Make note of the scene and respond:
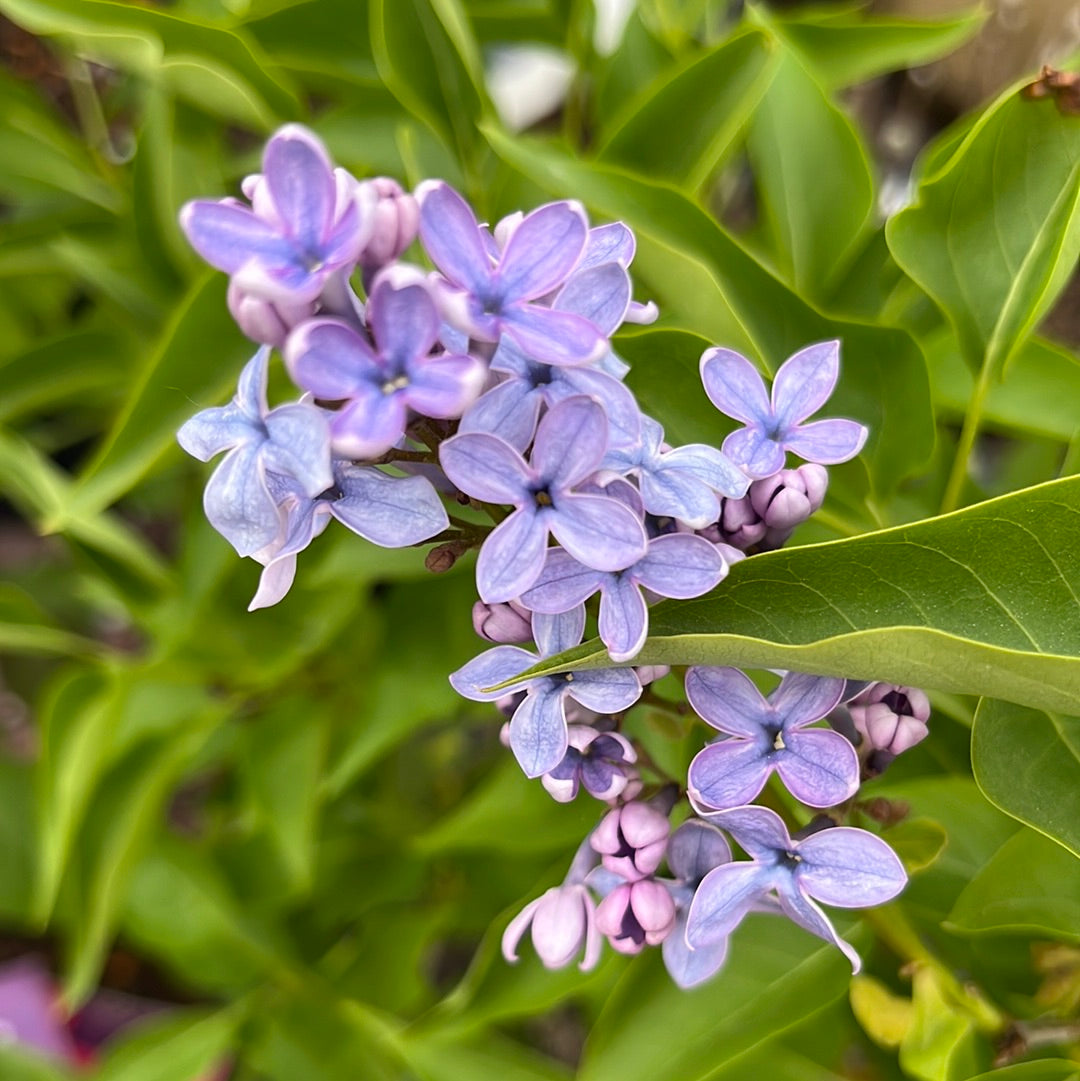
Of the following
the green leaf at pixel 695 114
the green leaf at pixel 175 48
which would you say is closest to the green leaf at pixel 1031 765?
the green leaf at pixel 695 114

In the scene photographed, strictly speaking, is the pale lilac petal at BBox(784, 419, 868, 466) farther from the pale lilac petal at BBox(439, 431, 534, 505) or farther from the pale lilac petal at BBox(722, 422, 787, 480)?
the pale lilac petal at BBox(439, 431, 534, 505)

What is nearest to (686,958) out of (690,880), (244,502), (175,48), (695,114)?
(690,880)

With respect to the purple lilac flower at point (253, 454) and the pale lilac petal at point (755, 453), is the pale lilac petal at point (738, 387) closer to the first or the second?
the pale lilac petal at point (755, 453)

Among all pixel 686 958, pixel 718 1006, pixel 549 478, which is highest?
pixel 549 478

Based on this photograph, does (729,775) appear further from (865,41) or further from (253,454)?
(865,41)

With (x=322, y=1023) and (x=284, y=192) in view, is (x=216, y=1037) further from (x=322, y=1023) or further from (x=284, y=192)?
(x=284, y=192)

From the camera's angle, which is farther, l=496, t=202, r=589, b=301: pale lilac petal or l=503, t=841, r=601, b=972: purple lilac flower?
l=503, t=841, r=601, b=972: purple lilac flower

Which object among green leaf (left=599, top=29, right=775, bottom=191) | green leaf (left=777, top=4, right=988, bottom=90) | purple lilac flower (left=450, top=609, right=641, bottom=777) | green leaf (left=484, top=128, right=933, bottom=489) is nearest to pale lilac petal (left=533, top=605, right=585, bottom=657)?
purple lilac flower (left=450, top=609, right=641, bottom=777)
